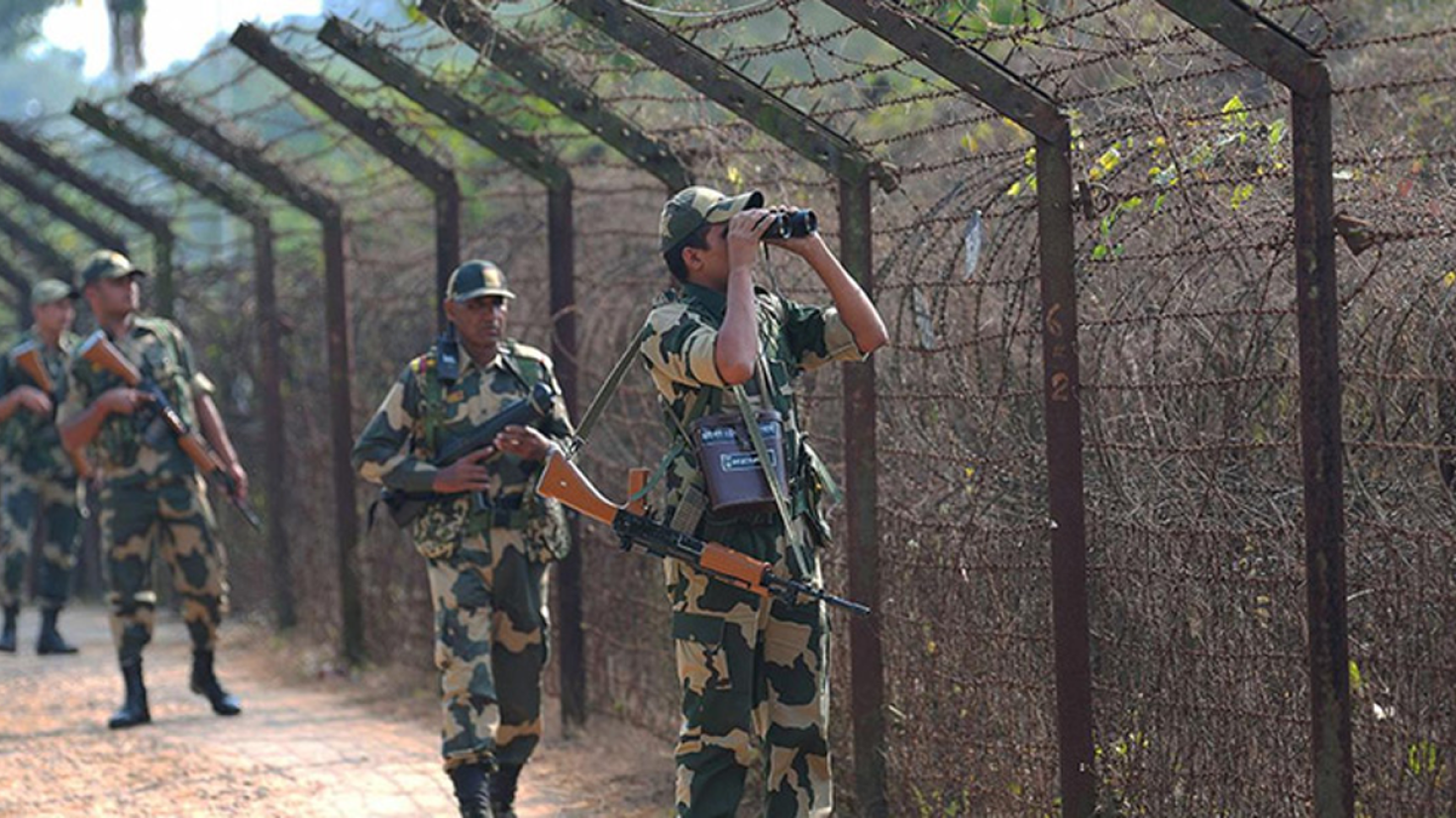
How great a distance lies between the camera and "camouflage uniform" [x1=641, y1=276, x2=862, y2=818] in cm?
481

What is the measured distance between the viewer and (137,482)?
858 cm

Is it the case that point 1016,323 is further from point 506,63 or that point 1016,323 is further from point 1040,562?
point 506,63

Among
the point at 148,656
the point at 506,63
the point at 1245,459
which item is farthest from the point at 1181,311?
the point at 148,656

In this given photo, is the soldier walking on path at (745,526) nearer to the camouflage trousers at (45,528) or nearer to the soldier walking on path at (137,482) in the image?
the soldier walking on path at (137,482)

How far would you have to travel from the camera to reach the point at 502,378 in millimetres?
6316

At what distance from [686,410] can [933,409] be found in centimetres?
111

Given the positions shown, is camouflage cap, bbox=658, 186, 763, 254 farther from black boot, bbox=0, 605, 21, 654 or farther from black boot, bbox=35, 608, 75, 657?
black boot, bbox=0, 605, 21, 654

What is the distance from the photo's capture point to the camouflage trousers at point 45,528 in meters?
11.3

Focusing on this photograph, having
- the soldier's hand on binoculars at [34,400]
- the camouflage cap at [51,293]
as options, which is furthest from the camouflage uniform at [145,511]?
the soldier's hand on binoculars at [34,400]

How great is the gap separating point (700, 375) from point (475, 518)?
1.78m

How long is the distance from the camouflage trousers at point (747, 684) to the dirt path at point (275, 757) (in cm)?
192

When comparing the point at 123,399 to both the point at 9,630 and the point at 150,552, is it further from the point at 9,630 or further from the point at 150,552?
the point at 9,630

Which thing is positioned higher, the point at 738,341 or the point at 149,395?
the point at 149,395

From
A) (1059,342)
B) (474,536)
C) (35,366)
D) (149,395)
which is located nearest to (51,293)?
(35,366)
